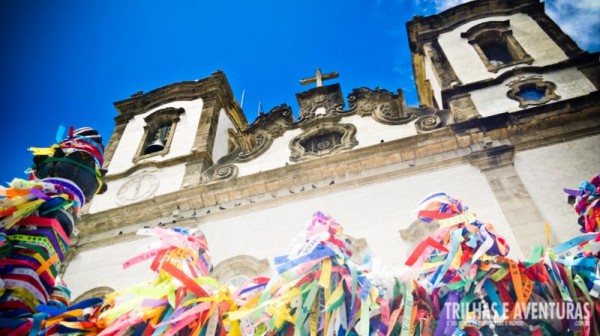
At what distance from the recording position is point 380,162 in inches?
297

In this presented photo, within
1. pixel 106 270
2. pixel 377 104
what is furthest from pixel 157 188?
pixel 377 104

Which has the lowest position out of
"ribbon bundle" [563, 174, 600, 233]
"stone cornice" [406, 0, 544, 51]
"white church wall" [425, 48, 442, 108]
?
"ribbon bundle" [563, 174, 600, 233]

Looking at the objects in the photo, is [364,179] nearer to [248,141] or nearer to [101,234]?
[248,141]

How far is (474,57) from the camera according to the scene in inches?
411

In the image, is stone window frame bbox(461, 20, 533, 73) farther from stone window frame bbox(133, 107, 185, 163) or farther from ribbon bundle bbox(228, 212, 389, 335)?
stone window frame bbox(133, 107, 185, 163)

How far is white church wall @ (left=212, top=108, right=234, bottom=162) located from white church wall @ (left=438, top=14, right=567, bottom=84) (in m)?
7.41

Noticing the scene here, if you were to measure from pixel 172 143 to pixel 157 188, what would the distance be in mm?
2022

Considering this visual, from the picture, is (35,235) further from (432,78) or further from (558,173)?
(432,78)

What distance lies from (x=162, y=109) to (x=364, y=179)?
26.2 feet

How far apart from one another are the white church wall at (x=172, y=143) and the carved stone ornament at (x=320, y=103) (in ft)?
11.2

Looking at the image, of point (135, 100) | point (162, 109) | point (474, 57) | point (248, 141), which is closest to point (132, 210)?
point (248, 141)

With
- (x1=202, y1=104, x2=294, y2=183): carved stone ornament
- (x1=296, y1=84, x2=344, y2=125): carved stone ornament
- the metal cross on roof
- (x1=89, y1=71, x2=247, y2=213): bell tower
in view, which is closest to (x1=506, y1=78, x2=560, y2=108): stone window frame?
(x1=296, y1=84, x2=344, y2=125): carved stone ornament

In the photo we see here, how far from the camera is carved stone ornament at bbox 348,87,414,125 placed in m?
9.24

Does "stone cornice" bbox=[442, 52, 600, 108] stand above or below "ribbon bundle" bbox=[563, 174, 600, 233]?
above
